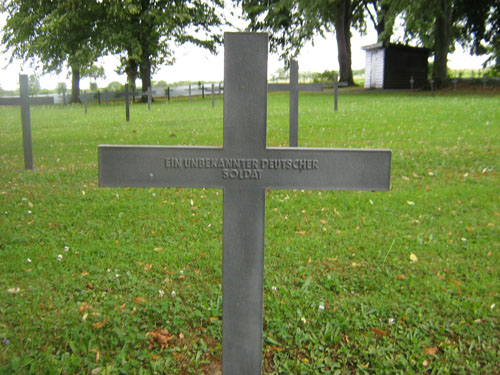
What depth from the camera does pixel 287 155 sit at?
256 cm

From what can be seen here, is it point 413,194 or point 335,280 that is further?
point 413,194

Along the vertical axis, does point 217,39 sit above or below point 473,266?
above

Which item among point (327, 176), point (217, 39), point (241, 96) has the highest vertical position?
point (217, 39)

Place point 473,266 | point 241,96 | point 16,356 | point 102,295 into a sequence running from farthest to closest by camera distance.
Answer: point 473,266, point 102,295, point 16,356, point 241,96

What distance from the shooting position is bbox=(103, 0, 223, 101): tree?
2822 centimetres

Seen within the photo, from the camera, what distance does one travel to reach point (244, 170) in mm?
2570

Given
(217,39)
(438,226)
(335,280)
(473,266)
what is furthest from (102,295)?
(217,39)

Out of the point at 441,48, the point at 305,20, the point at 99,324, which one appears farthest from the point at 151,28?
the point at 99,324

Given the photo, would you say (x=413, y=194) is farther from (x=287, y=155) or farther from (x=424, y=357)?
(x=287, y=155)

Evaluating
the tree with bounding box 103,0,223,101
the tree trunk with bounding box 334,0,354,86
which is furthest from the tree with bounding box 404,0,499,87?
the tree with bounding box 103,0,223,101

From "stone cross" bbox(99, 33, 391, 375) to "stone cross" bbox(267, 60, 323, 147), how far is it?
16.7 feet

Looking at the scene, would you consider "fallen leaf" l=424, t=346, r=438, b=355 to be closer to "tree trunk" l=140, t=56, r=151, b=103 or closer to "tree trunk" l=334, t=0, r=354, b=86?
"tree trunk" l=140, t=56, r=151, b=103

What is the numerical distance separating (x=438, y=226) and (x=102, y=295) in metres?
3.47

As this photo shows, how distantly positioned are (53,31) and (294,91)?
23005mm
